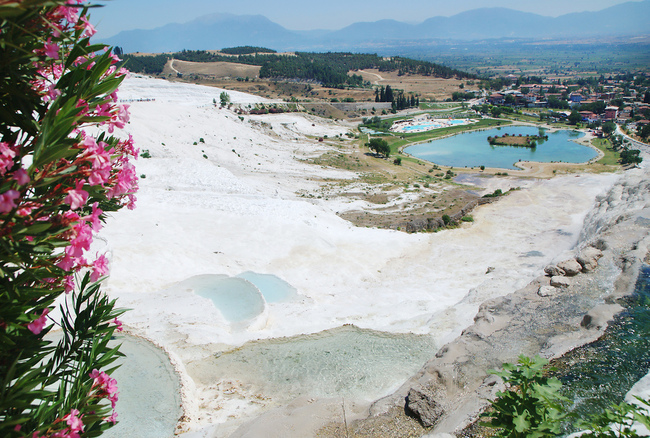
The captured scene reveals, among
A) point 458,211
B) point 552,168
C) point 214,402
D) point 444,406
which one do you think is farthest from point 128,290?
point 552,168

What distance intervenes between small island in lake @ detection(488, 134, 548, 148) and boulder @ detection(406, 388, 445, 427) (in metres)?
79.7

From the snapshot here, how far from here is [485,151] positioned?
74375mm

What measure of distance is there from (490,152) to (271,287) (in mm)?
66738

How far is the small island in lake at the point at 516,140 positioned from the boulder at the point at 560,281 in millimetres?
72621

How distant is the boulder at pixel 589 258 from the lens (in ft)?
44.6

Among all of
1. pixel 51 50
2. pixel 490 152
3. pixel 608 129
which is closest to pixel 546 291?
pixel 51 50

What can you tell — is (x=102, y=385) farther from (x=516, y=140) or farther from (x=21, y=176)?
(x=516, y=140)

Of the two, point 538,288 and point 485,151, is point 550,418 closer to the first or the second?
point 538,288

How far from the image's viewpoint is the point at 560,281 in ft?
42.2

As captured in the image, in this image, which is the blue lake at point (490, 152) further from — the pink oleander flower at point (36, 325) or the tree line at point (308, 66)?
the pink oleander flower at point (36, 325)

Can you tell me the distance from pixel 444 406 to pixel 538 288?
256 inches

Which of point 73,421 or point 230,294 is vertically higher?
point 73,421

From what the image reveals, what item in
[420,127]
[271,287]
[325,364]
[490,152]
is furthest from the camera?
[420,127]

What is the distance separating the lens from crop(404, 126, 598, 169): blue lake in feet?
217
